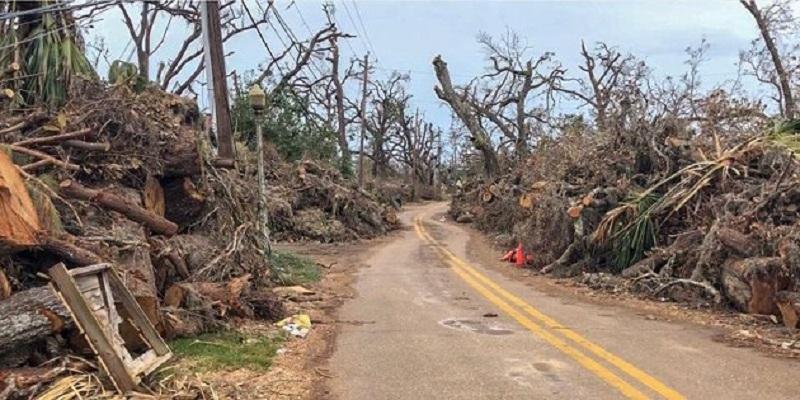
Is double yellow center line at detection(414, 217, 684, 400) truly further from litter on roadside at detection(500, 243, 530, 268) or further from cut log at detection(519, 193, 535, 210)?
cut log at detection(519, 193, 535, 210)

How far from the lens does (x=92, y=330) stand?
546 centimetres

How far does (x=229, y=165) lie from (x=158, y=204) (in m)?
2.20

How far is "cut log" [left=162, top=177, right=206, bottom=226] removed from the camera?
10531 millimetres

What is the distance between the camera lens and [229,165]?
1210cm

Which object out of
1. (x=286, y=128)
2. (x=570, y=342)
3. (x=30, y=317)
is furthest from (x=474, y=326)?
(x=286, y=128)

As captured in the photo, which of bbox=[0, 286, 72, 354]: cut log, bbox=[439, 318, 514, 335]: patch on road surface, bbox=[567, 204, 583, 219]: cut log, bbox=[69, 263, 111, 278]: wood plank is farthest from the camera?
bbox=[567, 204, 583, 219]: cut log

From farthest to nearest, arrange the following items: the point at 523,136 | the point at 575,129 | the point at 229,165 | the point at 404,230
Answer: the point at 523,136 → the point at 404,230 → the point at 575,129 → the point at 229,165

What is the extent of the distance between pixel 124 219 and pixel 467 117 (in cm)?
2729

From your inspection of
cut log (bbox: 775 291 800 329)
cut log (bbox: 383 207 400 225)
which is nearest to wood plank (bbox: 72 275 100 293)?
cut log (bbox: 775 291 800 329)

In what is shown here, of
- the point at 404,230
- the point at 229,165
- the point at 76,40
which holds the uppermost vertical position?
the point at 76,40

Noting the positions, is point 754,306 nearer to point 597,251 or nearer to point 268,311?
point 597,251

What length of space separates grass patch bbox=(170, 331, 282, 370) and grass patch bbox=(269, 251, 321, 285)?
485 cm

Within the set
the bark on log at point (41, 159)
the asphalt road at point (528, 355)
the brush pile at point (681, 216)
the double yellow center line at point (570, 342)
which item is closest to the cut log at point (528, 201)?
the brush pile at point (681, 216)

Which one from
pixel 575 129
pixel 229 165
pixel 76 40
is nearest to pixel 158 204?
pixel 229 165
